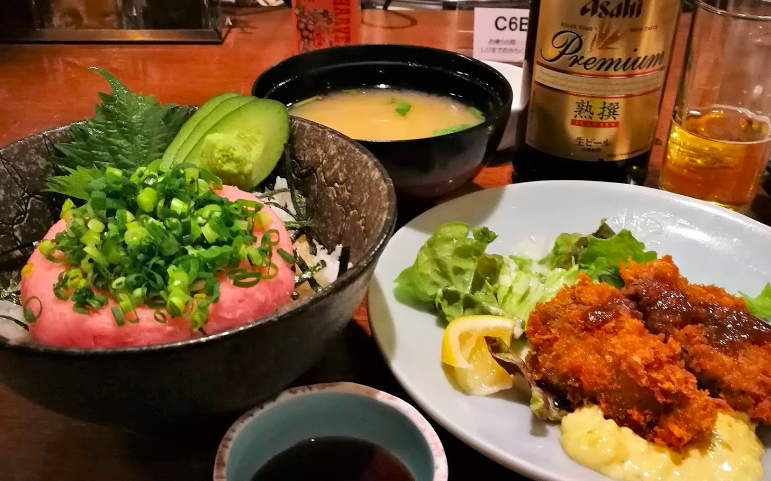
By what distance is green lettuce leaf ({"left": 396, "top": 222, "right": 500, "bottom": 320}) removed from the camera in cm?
107

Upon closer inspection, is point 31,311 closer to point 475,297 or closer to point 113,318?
point 113,318

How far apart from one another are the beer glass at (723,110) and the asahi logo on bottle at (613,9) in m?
0.21

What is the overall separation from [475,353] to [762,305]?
1.66 ft

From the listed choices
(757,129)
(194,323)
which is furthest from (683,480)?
(757,129)

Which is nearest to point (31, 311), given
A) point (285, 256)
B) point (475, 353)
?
point (285, 256)

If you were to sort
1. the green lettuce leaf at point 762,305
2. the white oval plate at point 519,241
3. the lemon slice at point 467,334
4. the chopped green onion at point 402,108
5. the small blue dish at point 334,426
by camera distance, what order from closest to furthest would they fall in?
1. the small blue dish at point 334,426
2. the white oval plate at point 519,241
3. the lemon slice at point 467,334
4. the green lettuce leaf at point 762,305
5. the chopped green onion at point 402,108

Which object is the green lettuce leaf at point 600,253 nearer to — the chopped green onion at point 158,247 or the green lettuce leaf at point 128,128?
the chopped green onion at point 158,247

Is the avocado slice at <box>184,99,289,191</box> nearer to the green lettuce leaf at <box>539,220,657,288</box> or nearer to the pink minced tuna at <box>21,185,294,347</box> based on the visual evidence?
the pink minced tuna at <box>21,185,294,347</box>

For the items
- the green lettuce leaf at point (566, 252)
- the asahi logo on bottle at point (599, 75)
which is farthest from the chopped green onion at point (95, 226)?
the asahi logo on bottle at point (599, 75)

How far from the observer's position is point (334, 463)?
2.57ft

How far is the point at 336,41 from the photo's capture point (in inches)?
76.7

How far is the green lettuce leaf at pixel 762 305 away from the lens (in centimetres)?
106

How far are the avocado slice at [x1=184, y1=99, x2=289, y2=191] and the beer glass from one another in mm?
880

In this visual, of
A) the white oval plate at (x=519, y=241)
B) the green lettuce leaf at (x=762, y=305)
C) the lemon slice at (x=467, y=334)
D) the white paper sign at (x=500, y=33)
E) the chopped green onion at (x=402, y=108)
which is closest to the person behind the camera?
the white oval plate at (x=519, y=241)
